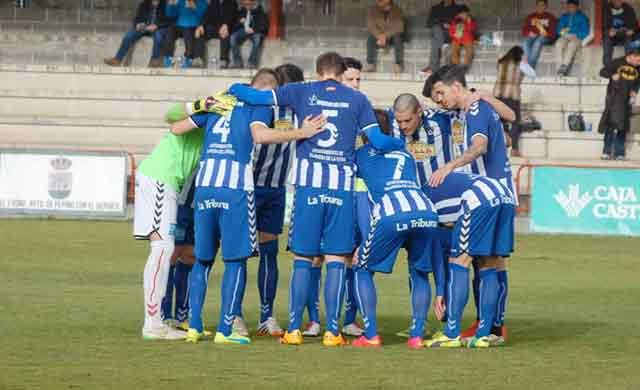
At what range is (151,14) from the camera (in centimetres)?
2939

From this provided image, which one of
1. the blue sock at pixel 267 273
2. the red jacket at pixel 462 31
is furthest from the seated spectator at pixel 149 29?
the blue sock at pixel 267 273

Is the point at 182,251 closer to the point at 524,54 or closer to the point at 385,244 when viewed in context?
A: the point at 385,244

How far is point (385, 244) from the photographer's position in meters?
10.3

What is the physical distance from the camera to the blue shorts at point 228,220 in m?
10.3

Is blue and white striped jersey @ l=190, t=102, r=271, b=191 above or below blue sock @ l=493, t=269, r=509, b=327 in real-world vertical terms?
above

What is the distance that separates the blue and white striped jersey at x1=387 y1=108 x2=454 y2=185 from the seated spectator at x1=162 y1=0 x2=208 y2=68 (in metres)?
18.5

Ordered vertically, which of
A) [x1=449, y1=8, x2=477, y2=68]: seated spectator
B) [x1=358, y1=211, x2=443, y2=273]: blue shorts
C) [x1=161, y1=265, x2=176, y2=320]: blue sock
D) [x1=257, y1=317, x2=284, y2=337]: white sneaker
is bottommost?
[x1=257, y1=317, x2=284, y2=337]: white sneaker

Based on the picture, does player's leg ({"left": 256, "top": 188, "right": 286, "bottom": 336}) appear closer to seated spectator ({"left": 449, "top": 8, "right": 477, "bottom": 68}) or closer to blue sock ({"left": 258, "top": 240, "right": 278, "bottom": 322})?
blue sock ({"left": 258, "top": 240, "right": 278, "bottom": 322})

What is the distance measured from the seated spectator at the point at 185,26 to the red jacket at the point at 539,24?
636cm

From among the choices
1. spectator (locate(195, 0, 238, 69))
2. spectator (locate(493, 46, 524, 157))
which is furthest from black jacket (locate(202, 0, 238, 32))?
spectator (locate(493, 46, 524, 157))

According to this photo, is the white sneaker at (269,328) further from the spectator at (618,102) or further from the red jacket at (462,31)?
the red jacket at (462,31)

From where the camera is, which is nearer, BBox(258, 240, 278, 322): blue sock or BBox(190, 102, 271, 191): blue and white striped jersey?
BBox(190, 102, 271, 191): blue and white striped jersey

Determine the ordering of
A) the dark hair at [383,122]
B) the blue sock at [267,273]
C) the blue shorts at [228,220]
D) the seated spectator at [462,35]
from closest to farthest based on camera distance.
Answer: the blue shorts at [228,220] < the dark hair at [383,122] < the blue sock at [267,273] < the seated spectator at [462,35]

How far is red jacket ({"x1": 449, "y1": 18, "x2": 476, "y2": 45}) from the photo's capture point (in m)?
28.6
